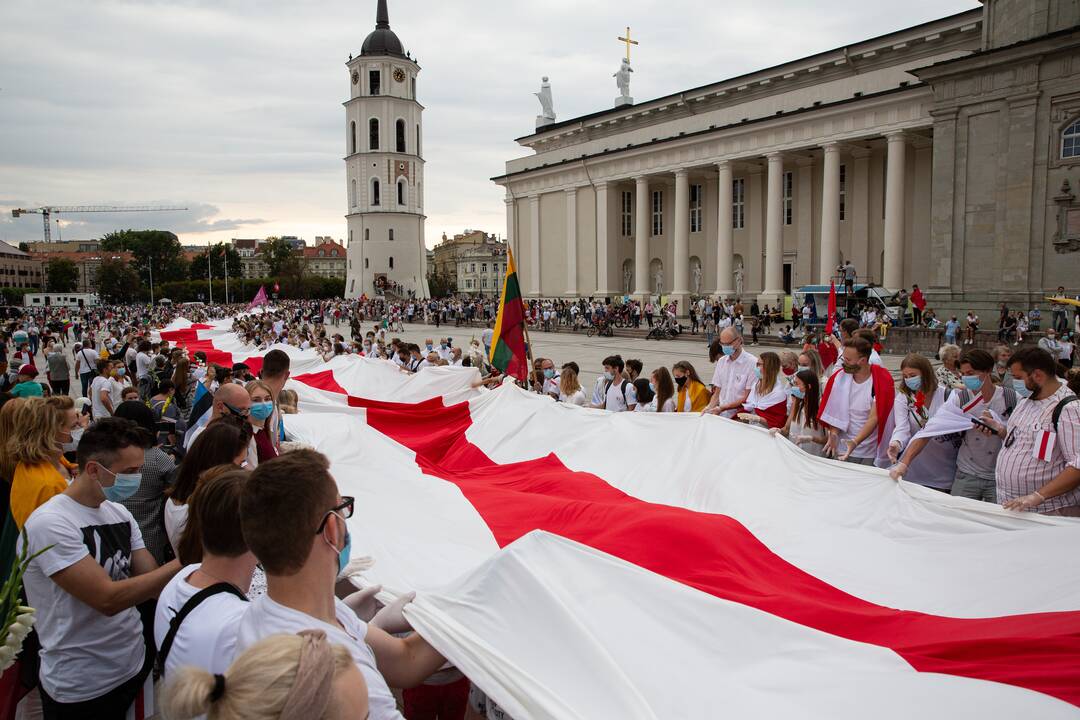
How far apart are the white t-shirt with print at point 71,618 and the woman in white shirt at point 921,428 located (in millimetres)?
5665

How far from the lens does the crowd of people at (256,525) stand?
2102 millimetres

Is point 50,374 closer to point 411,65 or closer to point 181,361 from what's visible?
point 181,361

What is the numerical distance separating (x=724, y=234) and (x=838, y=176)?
7256mm

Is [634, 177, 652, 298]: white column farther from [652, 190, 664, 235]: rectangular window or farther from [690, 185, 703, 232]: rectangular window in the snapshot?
[690, 185, 703, 232]: rectangular window

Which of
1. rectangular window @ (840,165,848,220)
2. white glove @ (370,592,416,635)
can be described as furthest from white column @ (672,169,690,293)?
white glove @ (370,592,416,635)

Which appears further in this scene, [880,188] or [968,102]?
[880,188]

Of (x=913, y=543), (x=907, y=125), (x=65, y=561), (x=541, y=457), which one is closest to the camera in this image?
(x=65, y=561)

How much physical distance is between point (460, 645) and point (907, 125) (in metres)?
36.9

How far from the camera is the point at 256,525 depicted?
2.16 m

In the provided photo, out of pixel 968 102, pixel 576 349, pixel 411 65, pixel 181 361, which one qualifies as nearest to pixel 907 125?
pixel 968 102

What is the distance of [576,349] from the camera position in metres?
30.6

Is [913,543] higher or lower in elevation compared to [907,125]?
lower

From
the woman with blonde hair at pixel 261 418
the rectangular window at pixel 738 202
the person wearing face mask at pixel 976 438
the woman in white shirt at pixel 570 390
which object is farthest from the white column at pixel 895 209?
the woman with blonde hair at pixel 261 418

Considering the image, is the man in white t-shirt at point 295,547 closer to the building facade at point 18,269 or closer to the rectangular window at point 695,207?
the rectangular window at point 695,207
